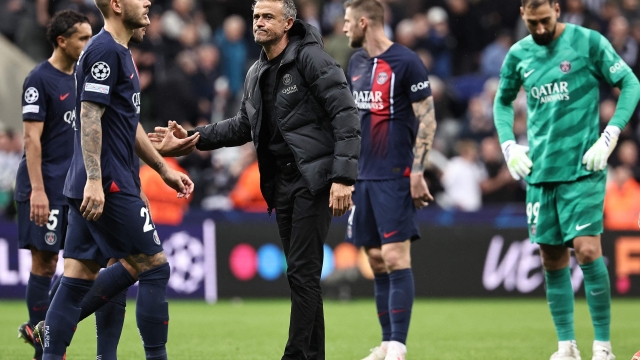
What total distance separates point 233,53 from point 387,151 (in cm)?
998

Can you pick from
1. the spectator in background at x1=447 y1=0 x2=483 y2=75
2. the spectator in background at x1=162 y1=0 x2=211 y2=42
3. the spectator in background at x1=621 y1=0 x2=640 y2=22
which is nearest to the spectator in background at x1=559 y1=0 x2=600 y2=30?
the spectator in background at x1=621 y1=0 x2=640 y2=22

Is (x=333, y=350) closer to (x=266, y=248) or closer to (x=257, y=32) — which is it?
(x=257, y=32)

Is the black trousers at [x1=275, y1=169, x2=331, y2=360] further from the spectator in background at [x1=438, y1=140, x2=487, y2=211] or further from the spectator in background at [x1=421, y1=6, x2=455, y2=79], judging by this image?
the spectator in background at [x1=421, y1=6, x2=455, y2=79]

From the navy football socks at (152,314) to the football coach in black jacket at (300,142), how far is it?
0.81 m

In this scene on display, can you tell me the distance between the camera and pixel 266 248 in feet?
43.3

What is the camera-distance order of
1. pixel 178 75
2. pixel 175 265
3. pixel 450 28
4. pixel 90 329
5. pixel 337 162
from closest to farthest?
pixel 337 162 < pixel 90 329 < pixel 175 265 < pixel 178 75 < pixel 450 28

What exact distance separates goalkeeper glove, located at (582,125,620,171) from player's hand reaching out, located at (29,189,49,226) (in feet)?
13.4

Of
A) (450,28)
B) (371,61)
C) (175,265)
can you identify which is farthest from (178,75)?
(371,61)

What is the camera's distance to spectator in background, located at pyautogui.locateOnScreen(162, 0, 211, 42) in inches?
659

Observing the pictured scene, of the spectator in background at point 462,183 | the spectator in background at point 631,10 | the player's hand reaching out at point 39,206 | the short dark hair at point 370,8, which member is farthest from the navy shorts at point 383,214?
the spectator in background at point 631,10

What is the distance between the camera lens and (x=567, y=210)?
7.01 m

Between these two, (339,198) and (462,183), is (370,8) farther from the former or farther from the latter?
(462,183)

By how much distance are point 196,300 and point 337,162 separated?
7.74 meters

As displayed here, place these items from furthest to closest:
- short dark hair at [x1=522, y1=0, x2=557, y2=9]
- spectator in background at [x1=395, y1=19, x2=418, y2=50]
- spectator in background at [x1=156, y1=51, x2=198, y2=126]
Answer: spectator in background at [x1=395, y1=19, x2=418, y2=50] < spectator in background at [x1=156, y1=51, x2=198, y2=126] < short dark hair at [x1=522, y1=0, x2=557, y2=9]
